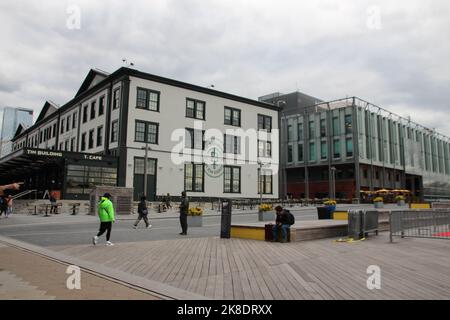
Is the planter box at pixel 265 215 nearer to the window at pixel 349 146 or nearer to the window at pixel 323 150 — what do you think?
the window at pixel 349 146

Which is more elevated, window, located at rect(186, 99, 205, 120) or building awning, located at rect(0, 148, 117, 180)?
window, located at rect(186, 99, 205, 120)

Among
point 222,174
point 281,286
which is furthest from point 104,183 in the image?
point 281,286

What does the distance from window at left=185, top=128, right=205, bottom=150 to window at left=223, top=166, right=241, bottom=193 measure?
4.27 metres

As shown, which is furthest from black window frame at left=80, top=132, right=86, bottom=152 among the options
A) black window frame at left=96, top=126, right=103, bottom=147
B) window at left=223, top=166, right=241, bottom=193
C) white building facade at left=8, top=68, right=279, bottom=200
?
window at left=223, top=166, right=241, bottom=193

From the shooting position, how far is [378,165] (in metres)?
62.7

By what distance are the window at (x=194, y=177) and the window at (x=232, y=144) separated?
4649 mm

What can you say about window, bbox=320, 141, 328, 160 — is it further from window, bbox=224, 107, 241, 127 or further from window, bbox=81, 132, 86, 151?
window, bbox=81, 132, 86, 151

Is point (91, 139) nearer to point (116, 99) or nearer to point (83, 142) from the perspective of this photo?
point (83, 142)

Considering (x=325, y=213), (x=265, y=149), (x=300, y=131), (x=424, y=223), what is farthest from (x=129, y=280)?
(x=300, y=131)

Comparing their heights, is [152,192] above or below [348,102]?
below

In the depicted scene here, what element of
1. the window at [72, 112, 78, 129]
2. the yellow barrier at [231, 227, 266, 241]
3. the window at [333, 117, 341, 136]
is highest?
the window at [333, 117, 341, 136]

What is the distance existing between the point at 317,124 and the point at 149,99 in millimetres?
34994

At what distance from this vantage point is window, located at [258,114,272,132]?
49.5 meters
